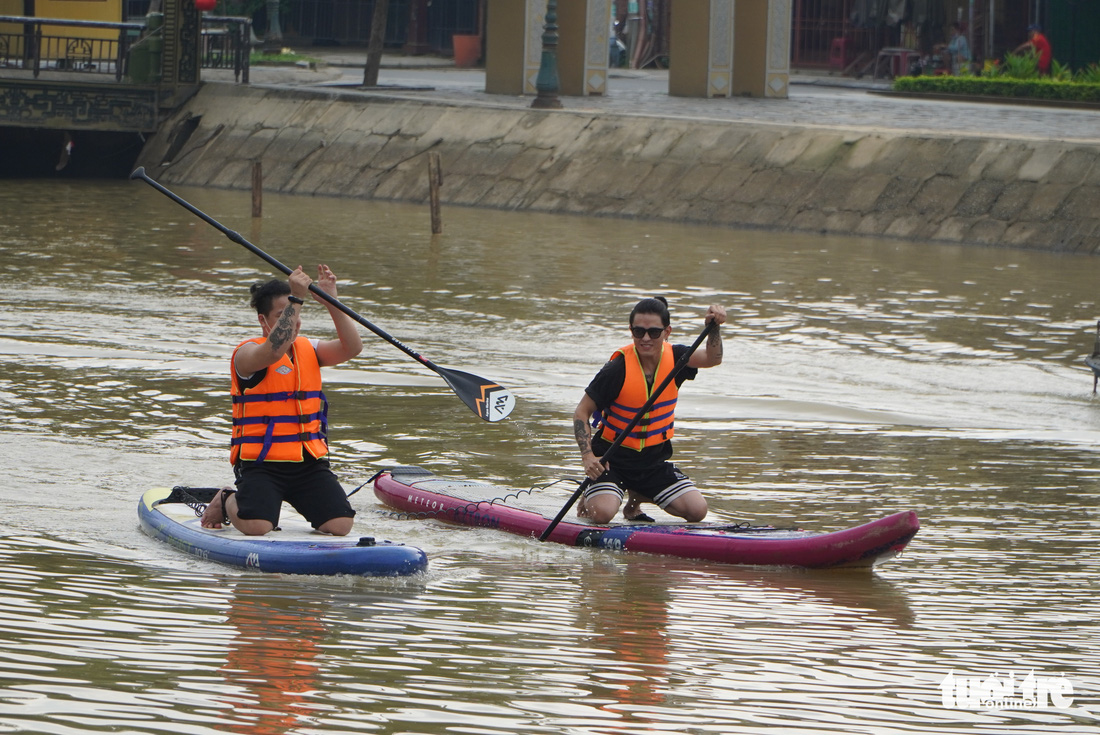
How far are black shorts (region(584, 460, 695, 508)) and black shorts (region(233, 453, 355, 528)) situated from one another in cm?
131

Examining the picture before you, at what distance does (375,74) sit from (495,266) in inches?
524

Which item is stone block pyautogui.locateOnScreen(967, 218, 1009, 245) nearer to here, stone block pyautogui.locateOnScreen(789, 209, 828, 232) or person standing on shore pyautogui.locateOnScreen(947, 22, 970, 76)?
stone block pyautogui.locateOnScreen(789, 209, 828, 232)

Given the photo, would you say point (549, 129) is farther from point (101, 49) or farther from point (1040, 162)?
point (101, 49)

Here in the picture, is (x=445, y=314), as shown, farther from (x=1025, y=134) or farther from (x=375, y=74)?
(x=375, y=74)

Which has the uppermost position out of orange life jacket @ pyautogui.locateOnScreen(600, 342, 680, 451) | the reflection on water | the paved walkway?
the paved walkway

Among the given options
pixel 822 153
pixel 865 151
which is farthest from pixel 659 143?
pixel 865 151

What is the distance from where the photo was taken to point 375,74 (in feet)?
106

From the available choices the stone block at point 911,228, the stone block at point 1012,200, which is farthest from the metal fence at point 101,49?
the stone block at point 1012,200

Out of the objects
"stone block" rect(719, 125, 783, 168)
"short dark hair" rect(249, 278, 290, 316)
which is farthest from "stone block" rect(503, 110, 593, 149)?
"short dark hair" rect(249, 278, 290, 316)

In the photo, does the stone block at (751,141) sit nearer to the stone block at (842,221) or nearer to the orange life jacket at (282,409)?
the stone block at (842,221)

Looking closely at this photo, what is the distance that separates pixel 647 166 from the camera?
26172 mm

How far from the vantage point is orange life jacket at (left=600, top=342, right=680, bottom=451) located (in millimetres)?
8438

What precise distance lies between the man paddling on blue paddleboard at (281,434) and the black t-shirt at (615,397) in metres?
1.26

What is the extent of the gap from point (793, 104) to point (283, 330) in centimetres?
2421
